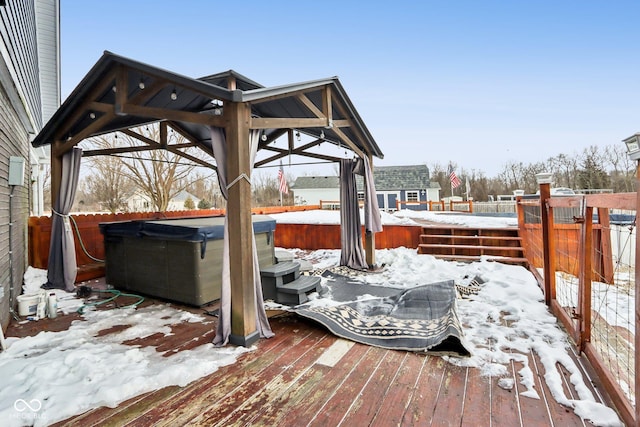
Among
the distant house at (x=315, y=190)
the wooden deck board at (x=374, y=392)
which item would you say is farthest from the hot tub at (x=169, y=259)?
the distant house at (x=315, y=190)

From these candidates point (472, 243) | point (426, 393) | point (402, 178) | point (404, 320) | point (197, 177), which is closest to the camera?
point (426, 393)

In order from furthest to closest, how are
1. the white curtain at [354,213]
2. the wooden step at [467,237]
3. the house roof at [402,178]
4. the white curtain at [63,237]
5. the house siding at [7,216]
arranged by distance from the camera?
1. the house roof at [402,178]
2. the wooden step at [467,237]
3. the white curtain at [354,213]
4. the white curtain at [63,237]
5. the house siding at [7,216]

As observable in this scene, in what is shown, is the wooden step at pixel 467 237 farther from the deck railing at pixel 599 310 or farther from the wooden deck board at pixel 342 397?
the wooden deck board at pixel 342 397

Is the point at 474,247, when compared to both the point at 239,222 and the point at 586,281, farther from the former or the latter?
the point at 239,222

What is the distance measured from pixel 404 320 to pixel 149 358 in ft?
7.68

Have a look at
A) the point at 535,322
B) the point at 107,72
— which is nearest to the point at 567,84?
the point at 535,322

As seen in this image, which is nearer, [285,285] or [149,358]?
[149,358]

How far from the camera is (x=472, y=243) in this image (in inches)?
262

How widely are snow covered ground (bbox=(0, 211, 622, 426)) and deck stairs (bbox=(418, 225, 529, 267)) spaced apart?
2.09 m

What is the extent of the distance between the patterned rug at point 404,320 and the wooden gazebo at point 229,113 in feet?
3.01

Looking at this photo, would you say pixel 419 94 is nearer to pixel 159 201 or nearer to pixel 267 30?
pixel 267 30

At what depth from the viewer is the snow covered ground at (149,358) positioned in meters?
1.92

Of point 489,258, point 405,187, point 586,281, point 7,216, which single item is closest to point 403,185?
point 405,187

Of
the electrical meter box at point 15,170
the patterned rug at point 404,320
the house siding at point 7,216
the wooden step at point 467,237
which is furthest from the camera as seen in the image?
the wooden step at point 467,237
